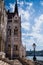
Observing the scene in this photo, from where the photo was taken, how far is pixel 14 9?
45.1m

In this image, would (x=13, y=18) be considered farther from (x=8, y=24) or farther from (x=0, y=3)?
(x=0, y=3)

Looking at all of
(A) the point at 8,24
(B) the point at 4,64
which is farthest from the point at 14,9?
(B) the point at 4,64

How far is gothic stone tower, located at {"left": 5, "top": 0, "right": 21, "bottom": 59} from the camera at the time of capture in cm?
3988

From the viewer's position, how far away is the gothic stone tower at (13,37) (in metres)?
39.9

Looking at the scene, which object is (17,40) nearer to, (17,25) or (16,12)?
(17,25)

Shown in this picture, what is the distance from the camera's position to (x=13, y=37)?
40.3m

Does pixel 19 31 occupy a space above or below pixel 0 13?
below

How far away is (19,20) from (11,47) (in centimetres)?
585

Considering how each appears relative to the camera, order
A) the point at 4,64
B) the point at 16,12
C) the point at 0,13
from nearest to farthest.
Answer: the point at 4,64
the point at 0,13
the point at 16,12

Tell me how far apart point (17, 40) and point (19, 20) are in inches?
167

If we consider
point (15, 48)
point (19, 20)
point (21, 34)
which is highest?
point (19, 20)

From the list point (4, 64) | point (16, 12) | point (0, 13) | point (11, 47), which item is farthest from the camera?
point (16, 12)

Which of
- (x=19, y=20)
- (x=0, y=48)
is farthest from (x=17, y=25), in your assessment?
(x=0, y=48)

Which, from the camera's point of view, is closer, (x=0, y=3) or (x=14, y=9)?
(x=0, y=3)
